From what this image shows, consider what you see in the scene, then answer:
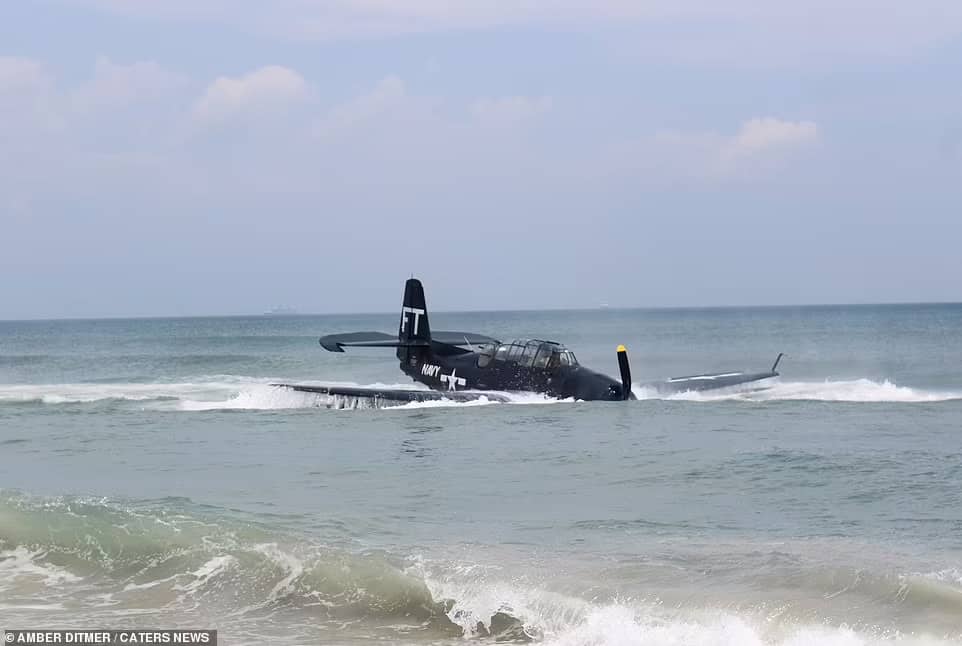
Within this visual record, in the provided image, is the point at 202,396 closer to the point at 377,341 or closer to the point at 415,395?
the point at 377,341

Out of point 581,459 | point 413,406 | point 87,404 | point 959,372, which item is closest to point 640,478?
point 581,459

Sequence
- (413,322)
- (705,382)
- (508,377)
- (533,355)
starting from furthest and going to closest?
1. (705,382)
2. (413,322)
3. (533,355)
4. (508,377)

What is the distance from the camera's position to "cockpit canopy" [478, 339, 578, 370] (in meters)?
24.8

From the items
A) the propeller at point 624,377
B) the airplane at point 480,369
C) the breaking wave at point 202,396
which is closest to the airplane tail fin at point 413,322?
the airplane at point 480,369

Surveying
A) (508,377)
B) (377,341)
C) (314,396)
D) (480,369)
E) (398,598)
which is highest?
(377,341)

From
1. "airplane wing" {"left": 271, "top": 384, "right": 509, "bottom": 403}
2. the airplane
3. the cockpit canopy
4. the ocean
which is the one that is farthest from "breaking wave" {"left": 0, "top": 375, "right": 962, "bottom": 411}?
the ocean

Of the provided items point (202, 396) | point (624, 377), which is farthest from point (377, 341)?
point (202, 396)

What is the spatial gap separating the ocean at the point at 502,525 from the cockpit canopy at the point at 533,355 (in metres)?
1.56

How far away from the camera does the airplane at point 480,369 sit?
24.2 metres

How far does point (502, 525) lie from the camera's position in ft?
37.2

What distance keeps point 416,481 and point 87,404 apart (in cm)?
1818

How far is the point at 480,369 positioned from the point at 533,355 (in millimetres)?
1404

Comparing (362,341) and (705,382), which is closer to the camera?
(362,341)

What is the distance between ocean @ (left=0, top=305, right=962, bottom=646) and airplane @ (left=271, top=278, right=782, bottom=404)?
857 millimetres
